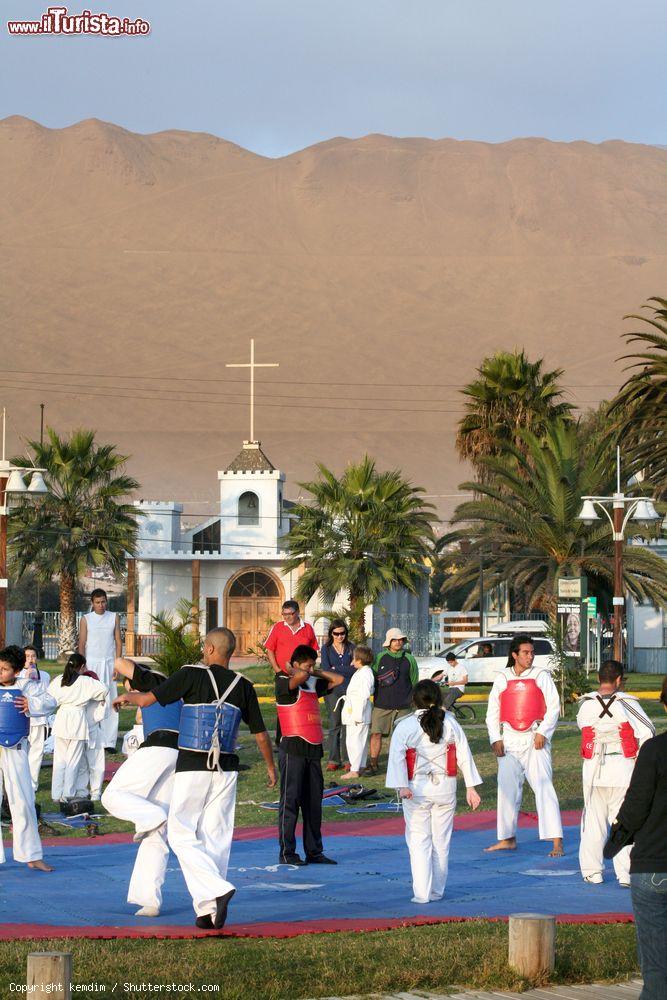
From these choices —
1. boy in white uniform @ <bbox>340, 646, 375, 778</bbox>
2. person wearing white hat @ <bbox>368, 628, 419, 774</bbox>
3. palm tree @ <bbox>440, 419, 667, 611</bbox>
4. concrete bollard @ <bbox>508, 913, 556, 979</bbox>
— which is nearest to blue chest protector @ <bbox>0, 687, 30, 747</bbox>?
concrete bollard @ <bbox>508, 913, 556, 979</bbox>

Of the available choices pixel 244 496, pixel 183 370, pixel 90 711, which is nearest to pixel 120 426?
pixel 183 370

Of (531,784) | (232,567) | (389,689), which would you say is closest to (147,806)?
(531,784)

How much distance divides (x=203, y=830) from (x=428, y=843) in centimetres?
182

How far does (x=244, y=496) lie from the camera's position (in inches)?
2306

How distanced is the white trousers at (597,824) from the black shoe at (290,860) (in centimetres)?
218

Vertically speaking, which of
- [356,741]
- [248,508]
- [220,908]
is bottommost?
[220,908]

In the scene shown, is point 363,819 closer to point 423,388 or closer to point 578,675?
point 578,675

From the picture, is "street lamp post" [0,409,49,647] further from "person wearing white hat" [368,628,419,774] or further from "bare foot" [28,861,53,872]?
"bare foot" [28,861,53,872]

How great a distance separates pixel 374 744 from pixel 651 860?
1147cm

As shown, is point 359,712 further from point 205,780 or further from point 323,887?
point 205,780

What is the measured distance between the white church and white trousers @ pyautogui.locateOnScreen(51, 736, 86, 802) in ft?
133

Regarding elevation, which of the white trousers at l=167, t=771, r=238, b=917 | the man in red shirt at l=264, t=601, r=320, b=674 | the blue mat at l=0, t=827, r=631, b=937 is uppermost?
the man in red shirt at l=264, t=601, r=320, b=674

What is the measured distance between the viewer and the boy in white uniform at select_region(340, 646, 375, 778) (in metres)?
17.2

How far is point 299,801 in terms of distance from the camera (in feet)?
37.9
